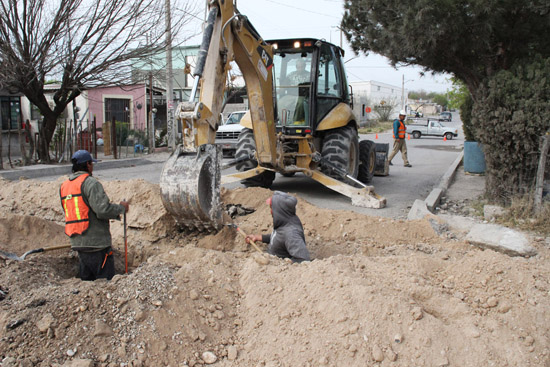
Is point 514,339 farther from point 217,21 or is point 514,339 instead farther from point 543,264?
point 217,21

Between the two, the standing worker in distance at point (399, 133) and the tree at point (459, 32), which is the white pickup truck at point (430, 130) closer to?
Result: the standing worker in distance at point (399, 133)

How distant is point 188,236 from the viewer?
5.65 meters

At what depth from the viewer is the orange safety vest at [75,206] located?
4.18 metres

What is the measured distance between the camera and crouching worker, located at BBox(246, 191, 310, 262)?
4820 millimetres

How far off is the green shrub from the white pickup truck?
92.0 ft

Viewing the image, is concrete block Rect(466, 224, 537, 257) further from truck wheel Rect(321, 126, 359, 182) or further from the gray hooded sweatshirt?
truck wheel Rect(321, 126, 359, 182)

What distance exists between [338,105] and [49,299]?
7351 mm

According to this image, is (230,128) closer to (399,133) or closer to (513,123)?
(399,133)

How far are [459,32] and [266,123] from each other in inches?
146

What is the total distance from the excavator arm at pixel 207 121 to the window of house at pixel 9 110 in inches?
567

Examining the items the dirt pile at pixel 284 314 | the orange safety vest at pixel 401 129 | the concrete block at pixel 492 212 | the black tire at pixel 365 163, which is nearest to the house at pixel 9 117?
the black tire at pixel 365 163

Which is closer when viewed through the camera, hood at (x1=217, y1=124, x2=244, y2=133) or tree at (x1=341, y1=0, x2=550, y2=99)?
tree at (x1=341, y1=0, x2=550, y2=99)

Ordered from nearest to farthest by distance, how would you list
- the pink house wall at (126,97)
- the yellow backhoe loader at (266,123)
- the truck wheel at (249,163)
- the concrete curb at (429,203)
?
the yellow backhoe loader at (266,123), the concrete curb at (429,203), the truck wheel at (249,163), the pink house wall at (126,97)

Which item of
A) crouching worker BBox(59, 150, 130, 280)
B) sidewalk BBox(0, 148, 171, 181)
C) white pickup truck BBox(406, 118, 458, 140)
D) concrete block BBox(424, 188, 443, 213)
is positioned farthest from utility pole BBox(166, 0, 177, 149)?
white pickup truck BBox(406, 118, 458, 140)
